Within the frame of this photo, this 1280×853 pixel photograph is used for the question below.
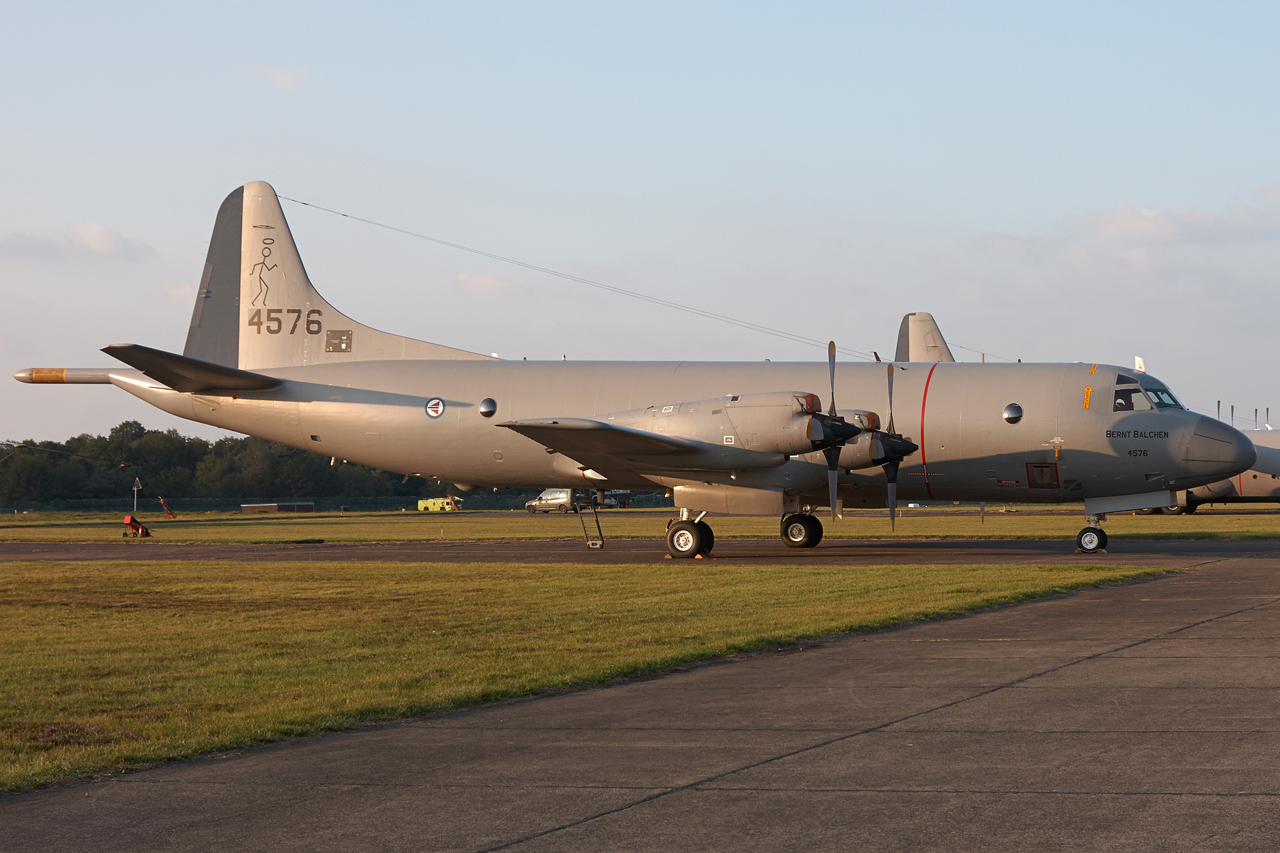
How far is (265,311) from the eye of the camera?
→ 35250 mm

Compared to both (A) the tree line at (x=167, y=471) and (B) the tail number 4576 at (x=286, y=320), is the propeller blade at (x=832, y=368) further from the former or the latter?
(A) the tree line at (x=167, y=471)

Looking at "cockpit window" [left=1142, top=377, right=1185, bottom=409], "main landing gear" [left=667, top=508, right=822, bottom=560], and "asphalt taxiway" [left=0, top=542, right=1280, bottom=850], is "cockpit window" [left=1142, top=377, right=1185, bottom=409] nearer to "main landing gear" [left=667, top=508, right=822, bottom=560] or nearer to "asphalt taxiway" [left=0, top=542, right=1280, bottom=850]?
"main landing gear" [left=667, top=508, right=822, bottom=560]

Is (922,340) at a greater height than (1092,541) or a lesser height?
greater

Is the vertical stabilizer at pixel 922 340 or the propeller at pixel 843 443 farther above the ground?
the vertical stabilizer at pixel 922 340

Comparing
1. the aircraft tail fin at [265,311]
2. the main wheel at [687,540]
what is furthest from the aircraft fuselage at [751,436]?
the main wheel at [687,540]

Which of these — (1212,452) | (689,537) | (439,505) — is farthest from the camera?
(439,505)

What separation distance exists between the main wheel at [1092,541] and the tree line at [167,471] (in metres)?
97.4

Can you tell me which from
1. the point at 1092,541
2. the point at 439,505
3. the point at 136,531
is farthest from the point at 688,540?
the point at 439,505

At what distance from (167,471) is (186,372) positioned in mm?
111412

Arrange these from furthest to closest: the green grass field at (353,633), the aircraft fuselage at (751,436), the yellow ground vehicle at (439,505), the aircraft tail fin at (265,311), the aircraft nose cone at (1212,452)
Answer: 1. the yellow ground vehicle at (439,505)
2. the aircraft tail fin at (265,311)
3. the aircraft fuselage at (751,436)
4. the aircraft nose cone at (1212,452)
5. the green grass field at (353,633)

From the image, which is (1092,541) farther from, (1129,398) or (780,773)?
(780,773)

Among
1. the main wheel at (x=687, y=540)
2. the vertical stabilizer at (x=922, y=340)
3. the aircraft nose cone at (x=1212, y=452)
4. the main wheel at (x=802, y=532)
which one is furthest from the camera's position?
the vertical stabilizer at (x=922, y=340)

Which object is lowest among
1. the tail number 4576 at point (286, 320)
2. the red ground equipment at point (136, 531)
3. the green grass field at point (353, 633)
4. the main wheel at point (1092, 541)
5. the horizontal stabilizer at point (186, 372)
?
the green grass field at point (353, 633)

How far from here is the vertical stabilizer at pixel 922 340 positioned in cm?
4622
